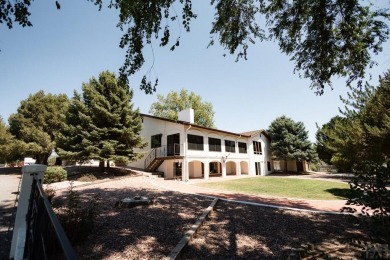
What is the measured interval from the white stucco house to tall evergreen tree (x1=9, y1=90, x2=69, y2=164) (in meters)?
10.5

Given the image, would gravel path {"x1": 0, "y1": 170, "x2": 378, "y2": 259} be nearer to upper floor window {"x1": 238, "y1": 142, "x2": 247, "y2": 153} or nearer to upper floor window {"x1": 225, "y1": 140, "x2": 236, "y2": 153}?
upper floor window {"x1": 225, "y1": 140, "x2": 236, "y2": 153}

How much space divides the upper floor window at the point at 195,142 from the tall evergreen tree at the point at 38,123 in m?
15.0

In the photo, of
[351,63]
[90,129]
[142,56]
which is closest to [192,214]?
[142,56]

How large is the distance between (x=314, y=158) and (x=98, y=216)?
119ft

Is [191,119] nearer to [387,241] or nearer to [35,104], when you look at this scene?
[35,104]

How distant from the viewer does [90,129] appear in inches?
795

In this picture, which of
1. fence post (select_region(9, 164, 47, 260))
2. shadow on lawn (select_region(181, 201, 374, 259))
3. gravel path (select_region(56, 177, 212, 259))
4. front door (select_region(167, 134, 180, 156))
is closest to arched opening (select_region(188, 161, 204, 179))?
front door (select_region(167, 134, 180, 156))

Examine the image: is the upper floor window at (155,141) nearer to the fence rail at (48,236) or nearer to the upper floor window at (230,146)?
the upper floor window at (230,146)

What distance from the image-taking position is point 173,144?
24000 millimetres

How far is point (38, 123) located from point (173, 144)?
17657 mm

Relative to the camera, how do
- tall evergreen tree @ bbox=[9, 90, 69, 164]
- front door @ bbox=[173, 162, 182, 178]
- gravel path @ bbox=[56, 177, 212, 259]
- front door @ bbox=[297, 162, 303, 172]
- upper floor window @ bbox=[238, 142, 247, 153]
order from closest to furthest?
gravel path @ bbox=[56, 177, 212, 259], front door @ bbox=[173, 162, 182, 178], tall evergreen tree @ bbox=[9, 90, 69, 164], upper floor window @ bbox=[238, 142, 247, 153], front door @ bbox=[297, 162, 303, 172]

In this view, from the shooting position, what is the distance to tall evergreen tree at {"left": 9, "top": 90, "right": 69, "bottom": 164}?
84.4 ft

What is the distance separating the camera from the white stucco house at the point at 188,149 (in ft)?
76.8

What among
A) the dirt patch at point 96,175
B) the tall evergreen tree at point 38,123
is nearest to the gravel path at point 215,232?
the dirt patch at point 96,175
